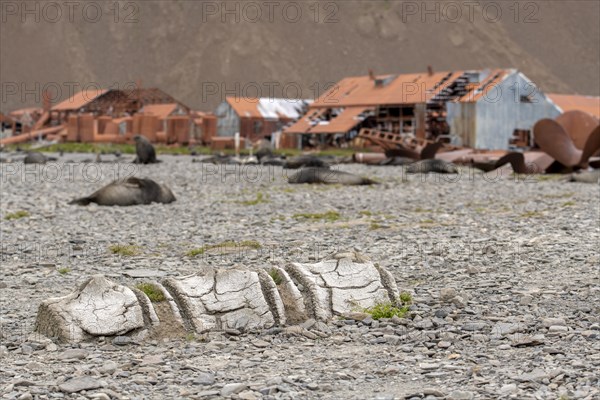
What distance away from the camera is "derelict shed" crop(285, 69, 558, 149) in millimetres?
48500

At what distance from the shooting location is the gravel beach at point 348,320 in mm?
5691

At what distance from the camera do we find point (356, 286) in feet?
25.0

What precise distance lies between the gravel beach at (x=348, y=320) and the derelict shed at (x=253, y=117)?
48523 mm

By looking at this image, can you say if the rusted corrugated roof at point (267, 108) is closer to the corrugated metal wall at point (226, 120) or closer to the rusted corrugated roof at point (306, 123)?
the corrugated metal wall at point (226, 120)

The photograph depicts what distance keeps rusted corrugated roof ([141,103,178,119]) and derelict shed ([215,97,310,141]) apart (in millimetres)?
7590

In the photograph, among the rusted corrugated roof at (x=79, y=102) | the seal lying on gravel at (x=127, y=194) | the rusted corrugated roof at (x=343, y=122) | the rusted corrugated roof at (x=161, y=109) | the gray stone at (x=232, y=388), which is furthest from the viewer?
the rusted corrugated roof at (x=79, y=102)

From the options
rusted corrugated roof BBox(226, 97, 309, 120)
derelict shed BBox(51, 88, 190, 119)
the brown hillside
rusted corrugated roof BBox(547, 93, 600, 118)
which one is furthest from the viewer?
the brown hillside

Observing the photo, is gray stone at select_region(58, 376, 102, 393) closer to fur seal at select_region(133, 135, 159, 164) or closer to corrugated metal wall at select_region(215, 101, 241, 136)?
fur seal at select_region(133, 135, 159, 164)

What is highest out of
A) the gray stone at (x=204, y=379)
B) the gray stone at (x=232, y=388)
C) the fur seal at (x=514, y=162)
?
the fur seal at (x=514, y=162)

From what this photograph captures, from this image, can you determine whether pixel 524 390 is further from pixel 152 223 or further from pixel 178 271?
pixel 152 223

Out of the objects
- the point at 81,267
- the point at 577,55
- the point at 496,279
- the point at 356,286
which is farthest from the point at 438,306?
the point at 577,55

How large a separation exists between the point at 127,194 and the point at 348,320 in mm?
10853

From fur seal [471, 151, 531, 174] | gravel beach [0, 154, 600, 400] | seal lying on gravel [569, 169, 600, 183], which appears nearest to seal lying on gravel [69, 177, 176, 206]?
gravel beach [0, 154, 600, 400]

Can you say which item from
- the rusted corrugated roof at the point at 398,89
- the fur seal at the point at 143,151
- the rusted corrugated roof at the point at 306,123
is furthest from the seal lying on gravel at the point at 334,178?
the rusted corrugated roof at the point at 306,123
